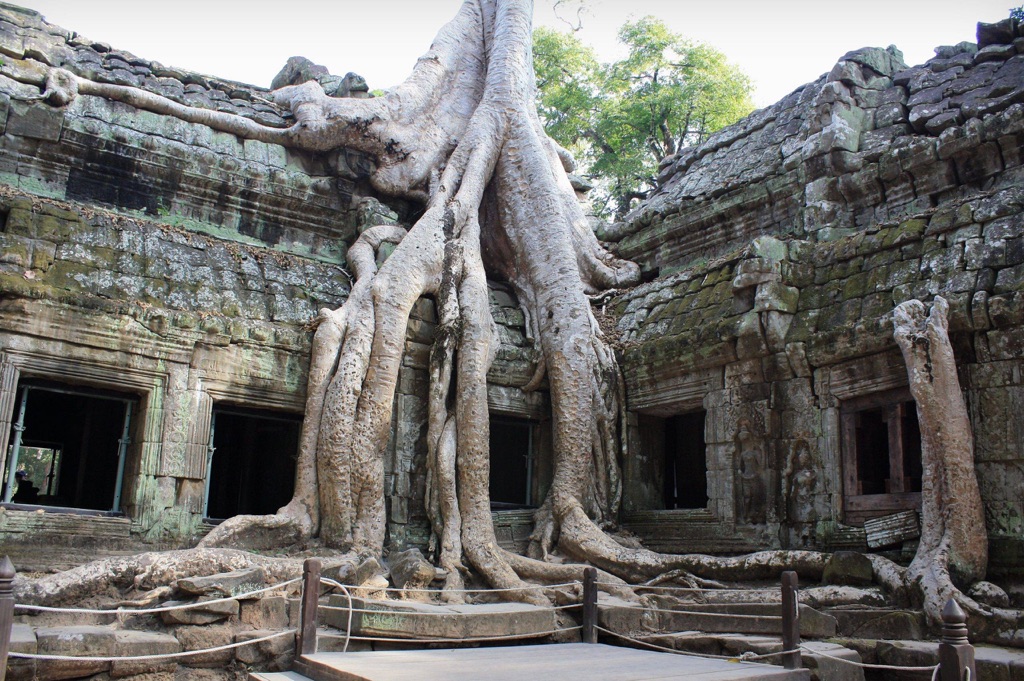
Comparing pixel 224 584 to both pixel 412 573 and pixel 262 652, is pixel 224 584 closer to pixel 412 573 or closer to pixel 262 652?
pixel 262 652

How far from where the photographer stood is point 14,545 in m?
A: 5.62

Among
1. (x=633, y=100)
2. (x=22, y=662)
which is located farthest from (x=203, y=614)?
(x=633, y=100)

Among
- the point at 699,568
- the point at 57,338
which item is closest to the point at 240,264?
the point at 57,338

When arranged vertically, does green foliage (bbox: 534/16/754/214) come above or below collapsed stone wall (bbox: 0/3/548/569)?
above

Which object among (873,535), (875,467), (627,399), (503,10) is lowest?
(873,535)

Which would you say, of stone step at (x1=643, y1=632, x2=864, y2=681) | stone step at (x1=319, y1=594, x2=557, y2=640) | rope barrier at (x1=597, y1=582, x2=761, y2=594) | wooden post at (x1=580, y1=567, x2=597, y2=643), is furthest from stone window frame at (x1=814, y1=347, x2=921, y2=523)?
stone step at (x1=319, y1=594, x2=557, y2=640)

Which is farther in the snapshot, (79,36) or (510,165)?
(510,165)

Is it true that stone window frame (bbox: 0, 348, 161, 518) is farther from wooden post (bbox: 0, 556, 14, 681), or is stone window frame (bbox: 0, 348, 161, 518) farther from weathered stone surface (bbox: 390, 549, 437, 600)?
wooden post (bbox: 0, 556, 14, 681)

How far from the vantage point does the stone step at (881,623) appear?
4785mm

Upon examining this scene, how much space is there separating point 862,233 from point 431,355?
11.5 feet

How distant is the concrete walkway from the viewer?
377 cm

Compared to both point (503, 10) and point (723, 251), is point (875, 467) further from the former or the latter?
point (503, 10)

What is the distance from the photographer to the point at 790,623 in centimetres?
436

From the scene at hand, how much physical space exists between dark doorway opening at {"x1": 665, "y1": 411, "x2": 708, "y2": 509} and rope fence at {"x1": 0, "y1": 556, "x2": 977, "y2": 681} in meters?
2.56
